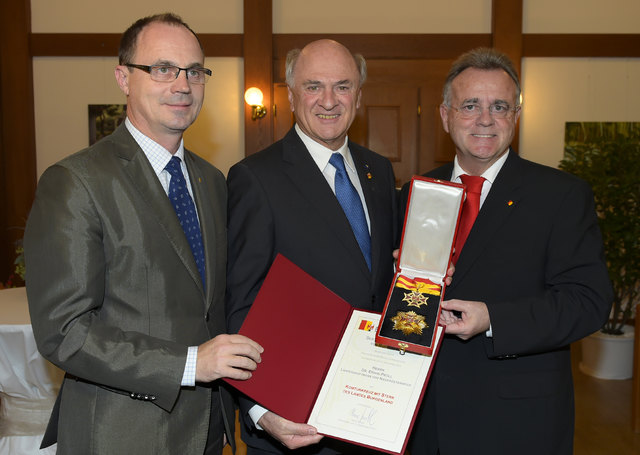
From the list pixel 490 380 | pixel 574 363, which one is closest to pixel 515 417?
pixel 490 380

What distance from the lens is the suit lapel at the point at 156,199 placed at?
157cm

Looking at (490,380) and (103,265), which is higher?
(103,265)

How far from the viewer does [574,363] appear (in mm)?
5492

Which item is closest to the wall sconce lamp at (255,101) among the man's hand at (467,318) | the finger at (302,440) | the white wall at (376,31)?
the white wall at (376,31)

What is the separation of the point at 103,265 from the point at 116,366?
0.26 meters

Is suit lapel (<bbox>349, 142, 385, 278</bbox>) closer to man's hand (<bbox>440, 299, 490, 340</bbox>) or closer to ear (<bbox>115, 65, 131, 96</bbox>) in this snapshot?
man's hand (<bbox>440, 299, 490, 340</bbox>)

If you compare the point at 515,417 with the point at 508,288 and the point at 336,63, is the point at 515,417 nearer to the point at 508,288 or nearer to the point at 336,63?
the point at 508,288

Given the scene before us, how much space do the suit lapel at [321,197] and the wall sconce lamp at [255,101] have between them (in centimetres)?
464

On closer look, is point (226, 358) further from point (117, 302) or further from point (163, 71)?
point (163, 71)

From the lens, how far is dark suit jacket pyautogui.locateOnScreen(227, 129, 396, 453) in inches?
70.7

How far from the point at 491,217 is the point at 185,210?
0.98m

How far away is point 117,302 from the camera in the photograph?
1524mm
